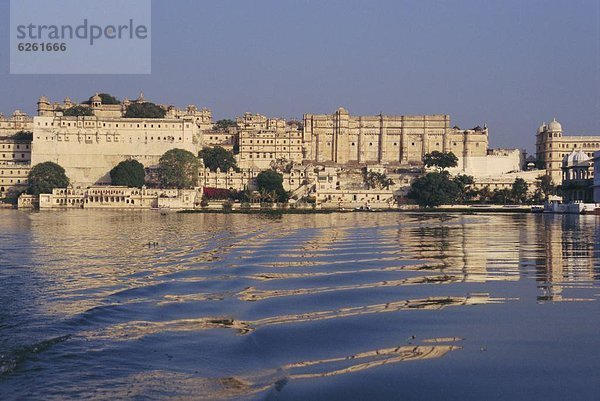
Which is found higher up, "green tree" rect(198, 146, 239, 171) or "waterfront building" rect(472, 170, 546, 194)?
"green tree" rect(198, 146, 239, 171)

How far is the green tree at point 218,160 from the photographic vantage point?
300 ft

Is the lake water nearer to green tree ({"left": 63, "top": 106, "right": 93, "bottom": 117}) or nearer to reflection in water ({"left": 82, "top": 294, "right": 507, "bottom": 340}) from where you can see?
reflection in water ({"left": 82, "top": 294, "right": 507, "bottom": 340})

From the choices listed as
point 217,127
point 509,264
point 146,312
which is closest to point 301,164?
point 217,127

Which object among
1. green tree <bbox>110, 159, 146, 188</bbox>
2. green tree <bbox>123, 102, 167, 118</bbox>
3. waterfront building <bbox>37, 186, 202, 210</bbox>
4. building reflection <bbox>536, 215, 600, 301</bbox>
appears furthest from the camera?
green tree <bbox>123, 102, 167, 118</bbox>

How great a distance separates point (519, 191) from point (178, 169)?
37.5 m

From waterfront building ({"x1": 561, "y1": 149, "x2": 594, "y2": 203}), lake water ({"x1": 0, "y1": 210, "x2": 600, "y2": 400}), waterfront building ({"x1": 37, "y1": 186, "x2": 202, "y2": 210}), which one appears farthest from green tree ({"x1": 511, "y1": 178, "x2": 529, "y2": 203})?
lake water ({"x1": 0, "y1": 210, "x2": 600, "y2": 400})

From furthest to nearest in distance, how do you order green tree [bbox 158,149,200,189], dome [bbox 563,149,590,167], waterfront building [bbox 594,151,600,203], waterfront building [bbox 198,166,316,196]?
waterfront building [bbox 198,166,316,196] < green tree [bbox 158,149,200,189] < dome [bbox 563,149,590,167] < waterfront building [bbox 594,151,600,203]

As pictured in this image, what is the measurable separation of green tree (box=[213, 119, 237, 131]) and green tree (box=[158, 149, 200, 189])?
26756 millimetres

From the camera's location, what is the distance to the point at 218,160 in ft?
300

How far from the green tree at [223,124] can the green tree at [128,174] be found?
27.6 meters

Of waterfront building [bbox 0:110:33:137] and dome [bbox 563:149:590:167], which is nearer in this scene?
dome [bbox 563:149:590:167]

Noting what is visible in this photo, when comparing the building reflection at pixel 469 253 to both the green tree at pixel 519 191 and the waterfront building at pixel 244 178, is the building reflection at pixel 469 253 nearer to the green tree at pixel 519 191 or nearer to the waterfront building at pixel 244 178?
the green tree at pixel 519 191

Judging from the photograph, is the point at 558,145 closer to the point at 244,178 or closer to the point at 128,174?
the point at 244,178

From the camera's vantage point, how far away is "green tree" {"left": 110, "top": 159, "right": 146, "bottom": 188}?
3243 inches
